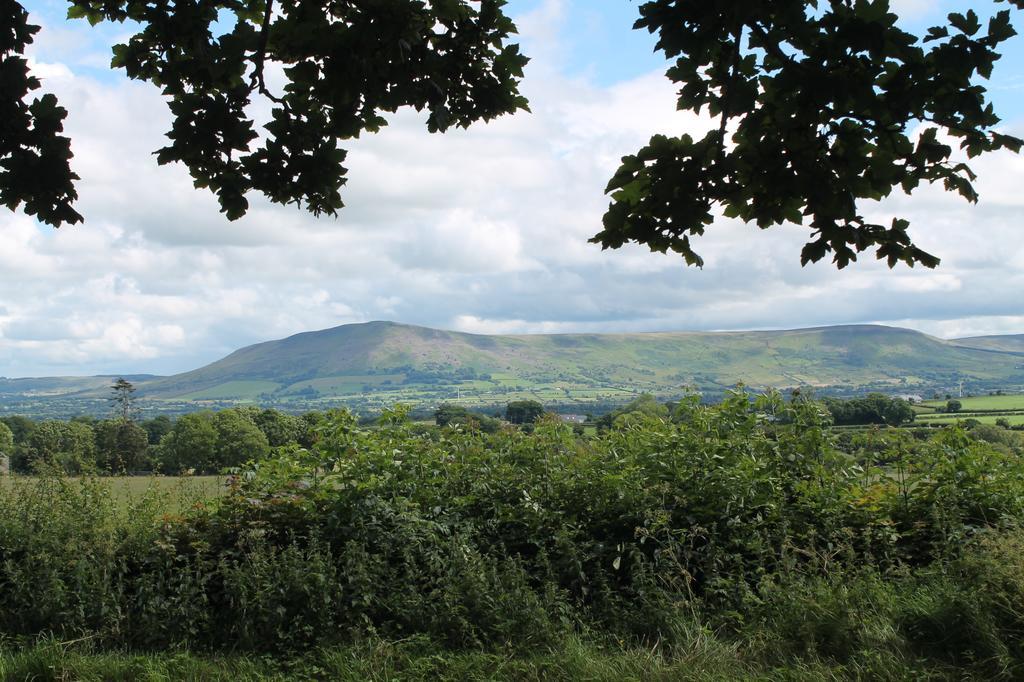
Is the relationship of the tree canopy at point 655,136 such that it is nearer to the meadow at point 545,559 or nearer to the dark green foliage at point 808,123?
the dark green foliage at point 808,123

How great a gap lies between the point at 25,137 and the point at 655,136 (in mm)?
4109

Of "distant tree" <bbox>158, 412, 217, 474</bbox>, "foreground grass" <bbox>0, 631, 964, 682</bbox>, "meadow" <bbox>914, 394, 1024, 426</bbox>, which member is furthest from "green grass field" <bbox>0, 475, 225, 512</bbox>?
"meadow" <bbox>914, 394, 1024, 426</bbox>

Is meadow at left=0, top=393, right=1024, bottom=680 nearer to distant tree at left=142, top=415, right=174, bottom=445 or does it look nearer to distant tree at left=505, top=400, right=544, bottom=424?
distant tree at left=505, top=400, right=544, bottom=424

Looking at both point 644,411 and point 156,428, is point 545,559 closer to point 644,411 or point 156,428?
point 644,411

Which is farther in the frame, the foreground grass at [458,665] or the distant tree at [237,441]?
the distant tree at [237,441]

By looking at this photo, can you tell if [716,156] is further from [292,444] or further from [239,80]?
[292,444]

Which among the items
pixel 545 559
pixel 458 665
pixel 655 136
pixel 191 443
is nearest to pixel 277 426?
pixel 191 443

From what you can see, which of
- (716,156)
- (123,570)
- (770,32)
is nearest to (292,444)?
(123,570)

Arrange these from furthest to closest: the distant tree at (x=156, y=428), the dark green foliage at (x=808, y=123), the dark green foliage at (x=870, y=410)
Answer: the distant tree at (x=156, y=428)
the dark green foliage at (x=870, y=410)
the dark green foliage at (x=808, y=123)

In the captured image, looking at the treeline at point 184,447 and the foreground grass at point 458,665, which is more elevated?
the treeline at point 184,447

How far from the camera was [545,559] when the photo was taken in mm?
6004

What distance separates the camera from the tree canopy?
11.9ft

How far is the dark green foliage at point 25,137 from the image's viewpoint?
489cm

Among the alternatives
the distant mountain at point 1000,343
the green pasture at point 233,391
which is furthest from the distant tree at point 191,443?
the distant mountain at point 1000,343
